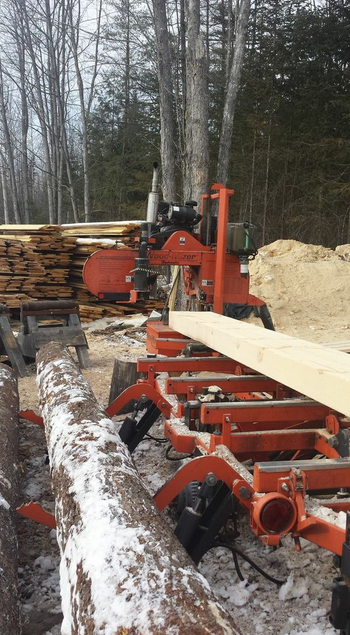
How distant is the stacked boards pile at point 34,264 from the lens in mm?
9555

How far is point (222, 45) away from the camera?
1831cm

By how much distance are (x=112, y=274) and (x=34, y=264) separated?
5069mm

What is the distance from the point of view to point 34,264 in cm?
973

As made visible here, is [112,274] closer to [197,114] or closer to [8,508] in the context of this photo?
[8,508]

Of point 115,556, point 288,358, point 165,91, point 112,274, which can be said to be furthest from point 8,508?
point 165,91

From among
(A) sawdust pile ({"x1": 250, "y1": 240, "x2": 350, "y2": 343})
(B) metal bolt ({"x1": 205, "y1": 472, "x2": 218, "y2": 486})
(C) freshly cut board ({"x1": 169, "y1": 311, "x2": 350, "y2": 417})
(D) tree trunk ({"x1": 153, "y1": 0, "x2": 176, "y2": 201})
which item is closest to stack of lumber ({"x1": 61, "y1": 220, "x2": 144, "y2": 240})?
(D) tree trunk ({"x1": 153, "y1": 0, "x2": 176, "y2": 201})

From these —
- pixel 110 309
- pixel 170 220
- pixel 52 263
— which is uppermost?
pixel 170 220

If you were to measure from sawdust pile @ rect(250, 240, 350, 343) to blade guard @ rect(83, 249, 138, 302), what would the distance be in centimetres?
489

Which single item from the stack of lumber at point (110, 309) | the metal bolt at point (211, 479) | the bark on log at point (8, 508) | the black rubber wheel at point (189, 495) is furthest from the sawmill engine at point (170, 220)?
the stack of lumber at point (110, 309)

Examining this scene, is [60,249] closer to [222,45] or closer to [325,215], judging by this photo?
[325,215]

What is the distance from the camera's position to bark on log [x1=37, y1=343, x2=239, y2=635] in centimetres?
150

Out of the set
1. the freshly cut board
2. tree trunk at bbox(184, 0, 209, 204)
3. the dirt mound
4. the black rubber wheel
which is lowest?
the black rubber wheel

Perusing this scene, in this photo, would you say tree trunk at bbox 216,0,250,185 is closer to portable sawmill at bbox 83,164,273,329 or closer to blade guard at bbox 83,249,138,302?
portable sawmill at bbox 83,164,273,329

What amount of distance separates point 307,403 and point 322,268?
28.7 feet
